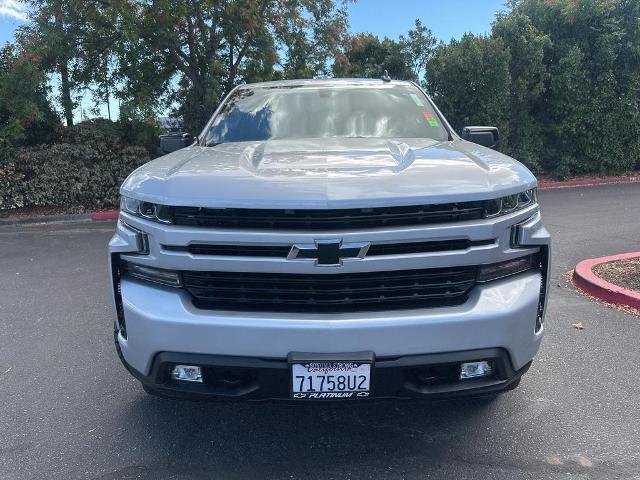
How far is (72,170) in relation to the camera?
11.2 m

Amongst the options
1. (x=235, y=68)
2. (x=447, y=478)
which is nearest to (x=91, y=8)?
(x=235, y=68)

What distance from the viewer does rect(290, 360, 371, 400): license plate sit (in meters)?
2.41

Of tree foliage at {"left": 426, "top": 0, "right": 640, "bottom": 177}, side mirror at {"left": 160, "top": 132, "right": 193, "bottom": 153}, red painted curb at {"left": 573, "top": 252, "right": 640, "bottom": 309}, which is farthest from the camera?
tree foliage at {"left": 426, "top": 0, "right": 640, "bottom": 177}

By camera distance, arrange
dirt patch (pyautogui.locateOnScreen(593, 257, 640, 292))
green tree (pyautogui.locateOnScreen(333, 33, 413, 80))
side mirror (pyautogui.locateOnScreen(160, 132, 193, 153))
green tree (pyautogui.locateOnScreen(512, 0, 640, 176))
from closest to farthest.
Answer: side mirror (pyautogui.locateOnScreen(160, 132, 193, 153))
dirt patch (pyautogui.locateOnScreen(593, 257, 640, 292))
green tree (pyautogui.locateOnScreen(512, 0, 640, 176))
green tree (pyautogui.locateOnScreen(333, 33, 413, 80))

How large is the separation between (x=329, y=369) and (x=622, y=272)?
4.62 m

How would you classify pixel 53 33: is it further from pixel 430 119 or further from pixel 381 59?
pixel 430 119

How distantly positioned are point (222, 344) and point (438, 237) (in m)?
1.05

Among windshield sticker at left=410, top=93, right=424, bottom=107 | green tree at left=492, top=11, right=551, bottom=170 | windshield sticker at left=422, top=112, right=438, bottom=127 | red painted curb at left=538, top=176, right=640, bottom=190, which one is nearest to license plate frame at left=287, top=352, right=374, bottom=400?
windshield sticker at left=422, top=112, right=438, bottom=127

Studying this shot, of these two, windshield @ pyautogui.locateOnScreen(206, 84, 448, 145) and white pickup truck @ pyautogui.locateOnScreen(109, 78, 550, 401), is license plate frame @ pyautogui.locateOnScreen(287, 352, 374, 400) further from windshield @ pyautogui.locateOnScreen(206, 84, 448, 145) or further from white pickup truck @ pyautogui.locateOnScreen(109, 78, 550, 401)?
windshield @ pyautogui.locateOnScreen(206, 84, 448, 145)

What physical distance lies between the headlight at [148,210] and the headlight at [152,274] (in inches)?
9.2

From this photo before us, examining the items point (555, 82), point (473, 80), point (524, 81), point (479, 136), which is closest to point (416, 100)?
point (479, 136)

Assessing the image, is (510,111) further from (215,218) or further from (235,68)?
(215,218)

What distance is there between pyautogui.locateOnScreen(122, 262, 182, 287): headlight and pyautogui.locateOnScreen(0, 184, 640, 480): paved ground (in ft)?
2.54

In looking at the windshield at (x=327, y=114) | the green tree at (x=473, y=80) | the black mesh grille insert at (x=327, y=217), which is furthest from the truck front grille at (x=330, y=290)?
the green tree at (x=473, y=80)
